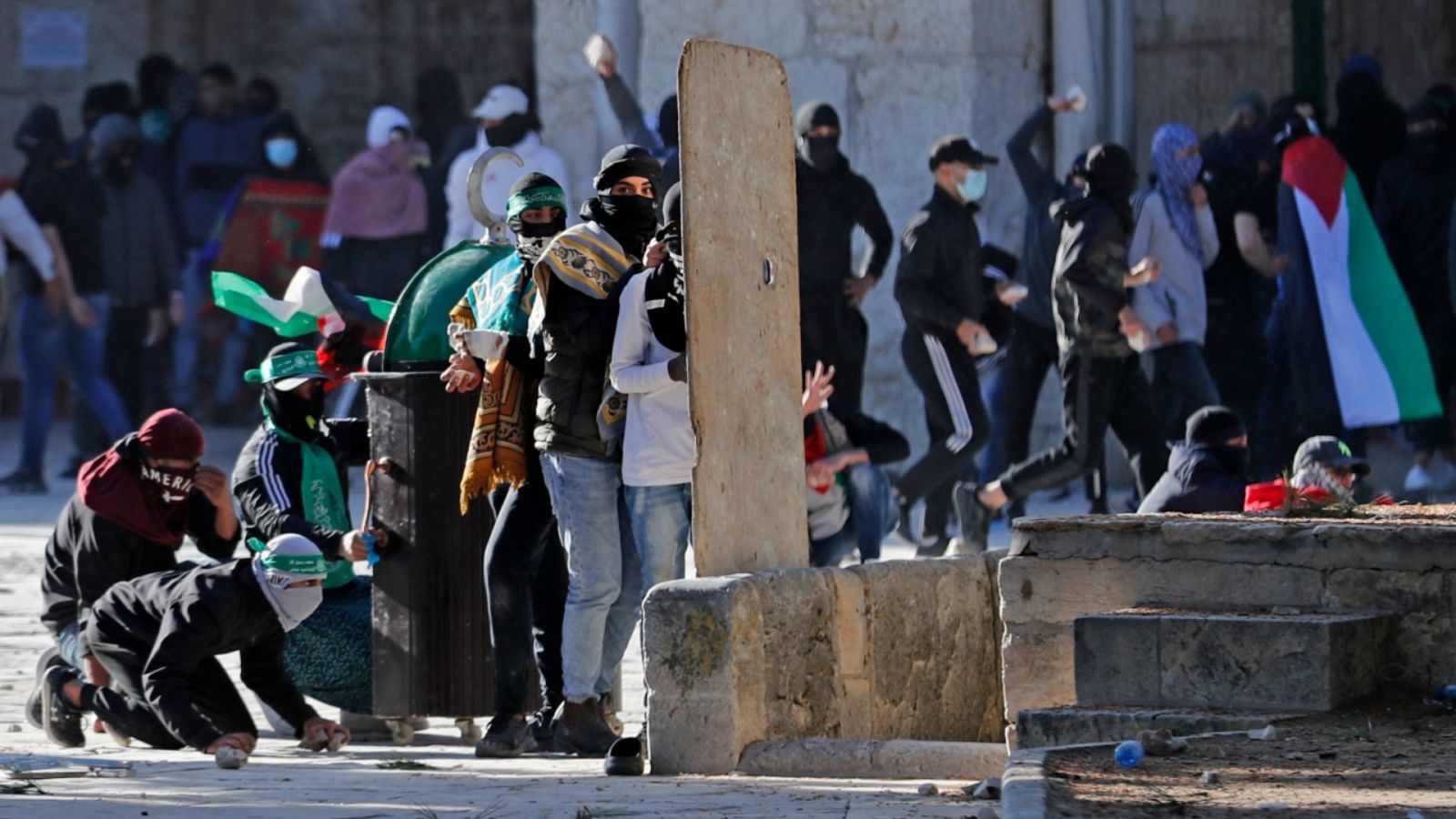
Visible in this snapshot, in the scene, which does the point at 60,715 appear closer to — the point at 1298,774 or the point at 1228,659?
the point at 1228,659

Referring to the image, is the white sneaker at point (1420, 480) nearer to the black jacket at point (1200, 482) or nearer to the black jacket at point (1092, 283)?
the black jacket at point (1092, 283)

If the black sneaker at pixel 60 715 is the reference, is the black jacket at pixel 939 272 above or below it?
→ above

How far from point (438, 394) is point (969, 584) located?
66.0 inches

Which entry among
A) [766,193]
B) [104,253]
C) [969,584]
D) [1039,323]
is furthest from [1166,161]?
[104,253]

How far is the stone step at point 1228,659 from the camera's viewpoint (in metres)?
6.26

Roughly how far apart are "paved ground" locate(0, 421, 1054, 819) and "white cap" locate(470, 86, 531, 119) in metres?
6.48

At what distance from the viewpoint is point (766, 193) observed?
23.5 ft

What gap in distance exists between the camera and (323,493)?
808cm

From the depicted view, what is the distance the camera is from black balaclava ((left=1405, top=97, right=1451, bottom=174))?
1286 cm

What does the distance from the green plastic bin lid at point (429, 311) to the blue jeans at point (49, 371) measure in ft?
23.8

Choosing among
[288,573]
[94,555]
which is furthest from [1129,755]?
[94,555]

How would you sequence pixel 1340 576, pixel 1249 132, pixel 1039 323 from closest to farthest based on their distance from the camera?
pixel 1340 576 → pixel 1039 323 → pixel 1249 132

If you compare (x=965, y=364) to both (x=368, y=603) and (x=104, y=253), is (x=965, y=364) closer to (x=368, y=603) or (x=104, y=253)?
(x=368, y=603)

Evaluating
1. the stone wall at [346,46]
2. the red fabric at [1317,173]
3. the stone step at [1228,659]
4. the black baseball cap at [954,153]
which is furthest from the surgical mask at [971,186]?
the stone wall at [346,46]
